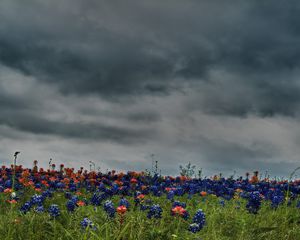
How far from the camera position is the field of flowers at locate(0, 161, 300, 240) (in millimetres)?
7047

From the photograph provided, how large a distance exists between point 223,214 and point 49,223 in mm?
3257

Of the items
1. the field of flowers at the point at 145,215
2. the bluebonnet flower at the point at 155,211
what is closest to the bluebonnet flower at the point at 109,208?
the field of flowers at the point at 145,215

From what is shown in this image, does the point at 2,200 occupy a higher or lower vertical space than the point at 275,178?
lower

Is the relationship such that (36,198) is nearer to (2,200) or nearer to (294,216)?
(2,200)

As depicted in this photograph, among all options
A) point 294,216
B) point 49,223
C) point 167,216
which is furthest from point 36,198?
point 294,216

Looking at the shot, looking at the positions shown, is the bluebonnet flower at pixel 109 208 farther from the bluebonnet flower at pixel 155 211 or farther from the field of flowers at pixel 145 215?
the bluebonnet flower at pixel 155 211

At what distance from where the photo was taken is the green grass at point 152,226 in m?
6.93

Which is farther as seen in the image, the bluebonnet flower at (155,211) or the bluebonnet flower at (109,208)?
the bluebonnet flower at (155,211)

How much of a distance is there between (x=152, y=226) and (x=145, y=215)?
4.48ft

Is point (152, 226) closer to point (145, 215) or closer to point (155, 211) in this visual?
point (155, 211)

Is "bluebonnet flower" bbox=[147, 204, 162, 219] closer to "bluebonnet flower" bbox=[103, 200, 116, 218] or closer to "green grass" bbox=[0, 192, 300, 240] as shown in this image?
"green grass" bbox=[0, 192, 300, 240]

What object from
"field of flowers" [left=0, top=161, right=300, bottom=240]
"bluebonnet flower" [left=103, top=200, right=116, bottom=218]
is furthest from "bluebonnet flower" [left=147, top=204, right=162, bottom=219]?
"bluebonnet flower" [left=103, top=200, right=116, bottom=218]

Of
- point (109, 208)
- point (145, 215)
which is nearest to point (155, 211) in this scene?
point (109, 208)

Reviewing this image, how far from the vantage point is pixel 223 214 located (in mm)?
8906
